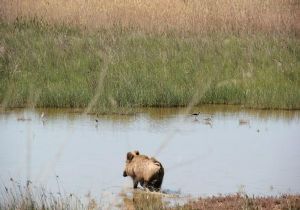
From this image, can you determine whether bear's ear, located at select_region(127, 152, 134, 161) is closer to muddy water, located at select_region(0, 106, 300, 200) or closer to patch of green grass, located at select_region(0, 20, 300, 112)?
muddy water, located at select_region(0, 106, 300, 200)

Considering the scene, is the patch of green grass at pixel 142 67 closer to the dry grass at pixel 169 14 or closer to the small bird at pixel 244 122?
the dry grass at pixel 169 14

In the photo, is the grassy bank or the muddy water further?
the muddy water

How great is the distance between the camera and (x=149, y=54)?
1534 centimetres

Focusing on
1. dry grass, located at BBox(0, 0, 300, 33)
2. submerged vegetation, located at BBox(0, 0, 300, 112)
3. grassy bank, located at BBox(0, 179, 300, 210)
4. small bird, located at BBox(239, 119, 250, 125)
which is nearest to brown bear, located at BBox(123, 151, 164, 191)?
grassy bank, located at BBox(0, 179, 300, 210)

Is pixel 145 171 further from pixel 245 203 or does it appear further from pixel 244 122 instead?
pixel 244 122

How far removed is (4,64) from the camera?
1484cm

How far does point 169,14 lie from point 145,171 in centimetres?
989

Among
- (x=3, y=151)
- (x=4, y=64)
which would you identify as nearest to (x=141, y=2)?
(x=4, y=64)

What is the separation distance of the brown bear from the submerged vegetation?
11.1ft

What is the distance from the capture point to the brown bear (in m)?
8.18

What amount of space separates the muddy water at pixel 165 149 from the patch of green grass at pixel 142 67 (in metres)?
0.40

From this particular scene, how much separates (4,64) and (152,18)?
3.86 meters

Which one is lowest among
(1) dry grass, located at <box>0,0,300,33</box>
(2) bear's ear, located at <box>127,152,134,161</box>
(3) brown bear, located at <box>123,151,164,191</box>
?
(3) brown bear, located at <box>123,151,164,191</box>

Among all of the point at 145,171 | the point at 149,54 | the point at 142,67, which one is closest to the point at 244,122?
the point at 142,67
